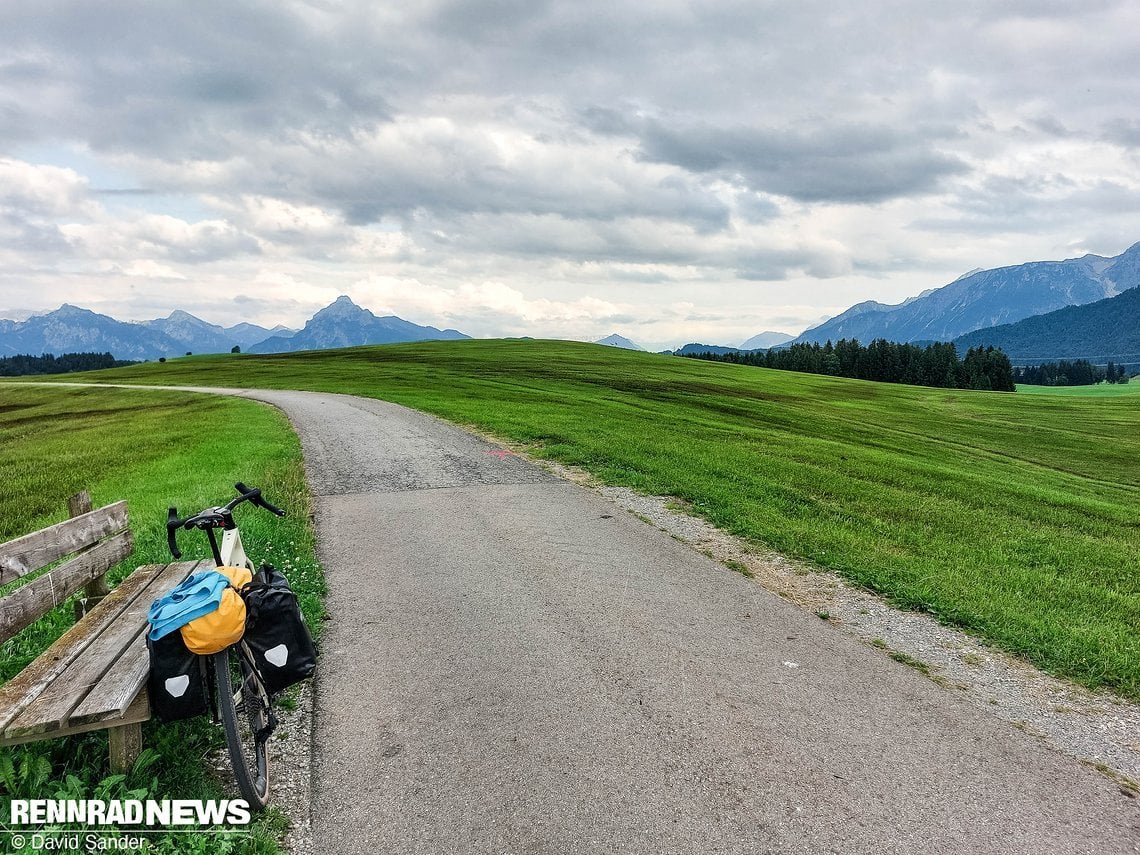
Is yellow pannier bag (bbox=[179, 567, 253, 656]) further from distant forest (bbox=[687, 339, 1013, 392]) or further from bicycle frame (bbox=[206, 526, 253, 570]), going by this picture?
distant forest (bbox=[687, 339, 1013, 392])

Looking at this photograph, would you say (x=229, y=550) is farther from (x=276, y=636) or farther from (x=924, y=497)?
(x=924, y=497)

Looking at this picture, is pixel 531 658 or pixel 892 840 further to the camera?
pixel 531 658

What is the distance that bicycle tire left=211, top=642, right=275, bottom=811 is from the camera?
13.6ft

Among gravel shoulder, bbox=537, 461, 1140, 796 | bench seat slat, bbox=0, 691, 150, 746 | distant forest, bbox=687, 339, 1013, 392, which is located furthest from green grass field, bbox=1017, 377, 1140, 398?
bench seat slat, bbox=0, 691, 150, 746

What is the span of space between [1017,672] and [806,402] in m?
52.7

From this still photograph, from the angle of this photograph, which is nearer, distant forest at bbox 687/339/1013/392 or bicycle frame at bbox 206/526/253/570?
bicycle frame at bbox 206/526/253/570

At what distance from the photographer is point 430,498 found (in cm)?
A: 1327

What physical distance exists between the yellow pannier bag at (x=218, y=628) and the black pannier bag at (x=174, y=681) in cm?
16

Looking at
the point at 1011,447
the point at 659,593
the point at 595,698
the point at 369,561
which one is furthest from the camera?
the point at 1011,447

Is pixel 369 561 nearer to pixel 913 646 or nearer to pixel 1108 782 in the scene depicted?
pixel 913 646

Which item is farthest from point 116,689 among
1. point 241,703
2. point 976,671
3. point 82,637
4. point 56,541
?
point 976,671

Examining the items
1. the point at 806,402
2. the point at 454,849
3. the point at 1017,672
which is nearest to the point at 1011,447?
the point at 806,402

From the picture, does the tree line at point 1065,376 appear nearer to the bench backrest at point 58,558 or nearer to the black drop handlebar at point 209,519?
the black drop handlebar at point 209,519

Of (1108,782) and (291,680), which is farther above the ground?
(291,680)
